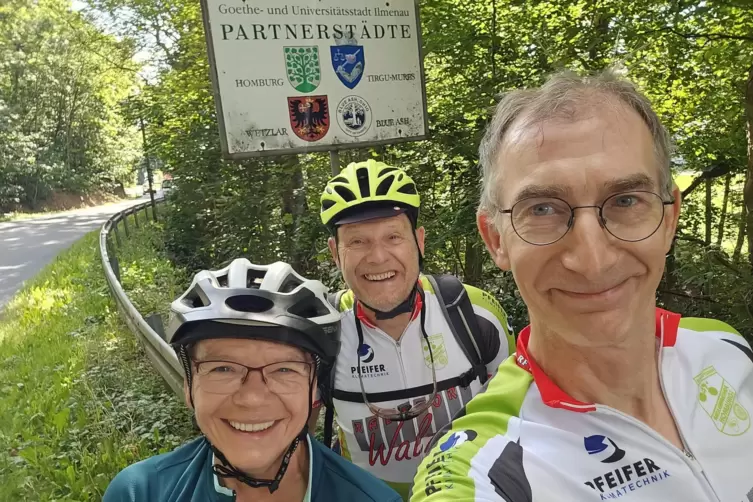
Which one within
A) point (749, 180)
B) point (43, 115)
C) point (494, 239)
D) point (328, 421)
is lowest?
point (328, 421)

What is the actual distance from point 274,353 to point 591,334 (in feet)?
3.47

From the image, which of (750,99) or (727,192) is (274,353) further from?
(727,192)

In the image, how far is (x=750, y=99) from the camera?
3949mm

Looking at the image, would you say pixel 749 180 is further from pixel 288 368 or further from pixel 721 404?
pixel 288 368

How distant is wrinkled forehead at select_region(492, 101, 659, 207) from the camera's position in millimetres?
1443

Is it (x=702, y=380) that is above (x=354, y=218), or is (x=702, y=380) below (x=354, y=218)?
below

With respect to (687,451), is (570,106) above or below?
above

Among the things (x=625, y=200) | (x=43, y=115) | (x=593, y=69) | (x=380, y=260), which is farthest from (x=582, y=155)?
(x=43, y=115)

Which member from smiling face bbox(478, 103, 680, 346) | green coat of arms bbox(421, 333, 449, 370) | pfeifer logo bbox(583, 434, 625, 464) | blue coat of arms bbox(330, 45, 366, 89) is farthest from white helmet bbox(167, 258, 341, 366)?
blue coat of arms bbox(330, 45, 366, 89)

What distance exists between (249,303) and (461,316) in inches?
44.8

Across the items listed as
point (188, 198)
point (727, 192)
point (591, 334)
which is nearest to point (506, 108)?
point (591, 334)

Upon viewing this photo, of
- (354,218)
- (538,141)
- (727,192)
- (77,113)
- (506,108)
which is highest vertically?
(77,113)

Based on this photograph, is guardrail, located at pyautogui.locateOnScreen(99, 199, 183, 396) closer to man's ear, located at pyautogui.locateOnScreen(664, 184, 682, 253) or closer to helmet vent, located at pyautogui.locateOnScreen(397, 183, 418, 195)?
helmet vent, located at pyautogui.locateOnScreen(397, 183, 418, 195)

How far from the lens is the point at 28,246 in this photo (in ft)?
56.2
